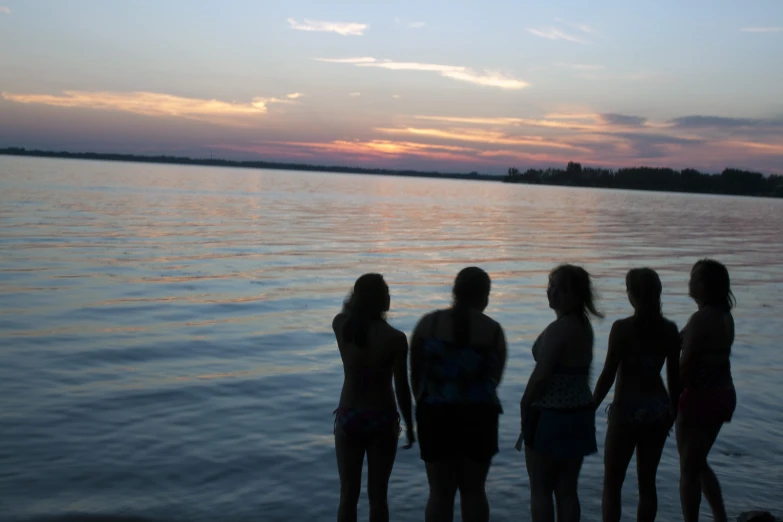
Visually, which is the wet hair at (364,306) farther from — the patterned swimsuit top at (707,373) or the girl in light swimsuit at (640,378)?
the patterned swimsuit top at (707,373)

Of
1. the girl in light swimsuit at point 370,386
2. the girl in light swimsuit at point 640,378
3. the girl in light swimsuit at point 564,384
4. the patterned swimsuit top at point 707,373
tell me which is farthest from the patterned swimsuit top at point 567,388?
A: the patterned swimsuit top at point 707,373

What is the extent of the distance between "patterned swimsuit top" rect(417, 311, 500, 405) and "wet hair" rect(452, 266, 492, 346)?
73mm

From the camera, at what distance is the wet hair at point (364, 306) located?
183 inches

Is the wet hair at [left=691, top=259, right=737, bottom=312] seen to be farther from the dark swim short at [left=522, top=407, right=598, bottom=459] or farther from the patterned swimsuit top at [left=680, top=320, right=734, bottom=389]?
the dark swim short at [left=522, top=407, right=598, bottom=459]

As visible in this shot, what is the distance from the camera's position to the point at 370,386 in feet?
15.7

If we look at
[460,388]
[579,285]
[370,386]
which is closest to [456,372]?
[460,388]

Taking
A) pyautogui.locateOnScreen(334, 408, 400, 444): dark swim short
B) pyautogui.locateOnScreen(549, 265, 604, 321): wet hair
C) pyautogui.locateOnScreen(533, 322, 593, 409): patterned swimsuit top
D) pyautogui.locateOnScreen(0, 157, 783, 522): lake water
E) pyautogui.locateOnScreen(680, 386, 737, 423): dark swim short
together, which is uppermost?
pyautogui.locateOnScreen(549, 265, 604, 321): wet hair

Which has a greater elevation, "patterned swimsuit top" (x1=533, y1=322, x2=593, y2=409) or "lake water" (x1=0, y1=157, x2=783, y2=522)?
"patterned swimsuit top" (x1=533, y1=322, x2=593, y2=409)

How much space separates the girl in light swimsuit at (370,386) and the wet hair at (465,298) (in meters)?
0.40

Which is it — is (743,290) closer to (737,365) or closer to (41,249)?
(737,365)

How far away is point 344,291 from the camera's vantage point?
62.3ft

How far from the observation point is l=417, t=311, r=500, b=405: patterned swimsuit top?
4.48 metres

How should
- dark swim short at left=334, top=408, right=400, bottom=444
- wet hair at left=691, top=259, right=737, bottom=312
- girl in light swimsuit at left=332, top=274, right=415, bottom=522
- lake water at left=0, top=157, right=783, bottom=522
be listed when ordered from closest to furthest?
girl in light swimsuit at left=332, top=274, right=415, bottom=522
dark swim short at left=334, top=408, right=400, bottom=444
wet hair at left=691, top=259, right=737, bottom=312
lake water at left=0, top=157, right=783, bottom=522

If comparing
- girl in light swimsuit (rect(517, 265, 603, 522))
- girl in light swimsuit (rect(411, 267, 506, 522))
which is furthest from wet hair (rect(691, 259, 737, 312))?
girl in light swimsuit (rect(411, 267, 506, 522))
